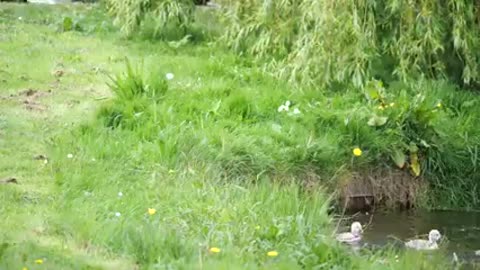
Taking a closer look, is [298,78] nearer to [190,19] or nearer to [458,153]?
[458,153]

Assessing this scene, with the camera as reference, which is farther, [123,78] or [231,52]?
[231,52]

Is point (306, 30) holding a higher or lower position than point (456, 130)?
higher

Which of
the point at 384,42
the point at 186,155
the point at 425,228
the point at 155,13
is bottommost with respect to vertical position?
the point at 425,228

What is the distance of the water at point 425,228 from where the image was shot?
21.6 feet

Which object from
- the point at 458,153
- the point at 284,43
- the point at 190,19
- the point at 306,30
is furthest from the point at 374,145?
the point at 190,19

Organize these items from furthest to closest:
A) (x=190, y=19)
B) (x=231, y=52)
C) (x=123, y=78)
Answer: (x=190, y=19)
(x=231, y=52)
(x=123, y=78)

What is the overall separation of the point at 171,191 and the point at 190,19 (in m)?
5.12

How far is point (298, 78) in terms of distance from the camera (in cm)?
825

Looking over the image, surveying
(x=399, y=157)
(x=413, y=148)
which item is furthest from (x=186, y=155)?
(x=413, y=148)

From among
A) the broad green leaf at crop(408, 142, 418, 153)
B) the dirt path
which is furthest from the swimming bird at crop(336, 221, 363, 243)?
the dirt path

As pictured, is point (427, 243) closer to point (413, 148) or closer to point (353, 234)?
point (353, 234)

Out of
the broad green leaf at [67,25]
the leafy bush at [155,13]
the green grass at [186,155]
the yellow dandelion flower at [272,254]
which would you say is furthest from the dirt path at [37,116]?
the yellow dandelion flower at [272,254]

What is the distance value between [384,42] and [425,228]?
1.93 m

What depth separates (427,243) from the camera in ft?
21.2
